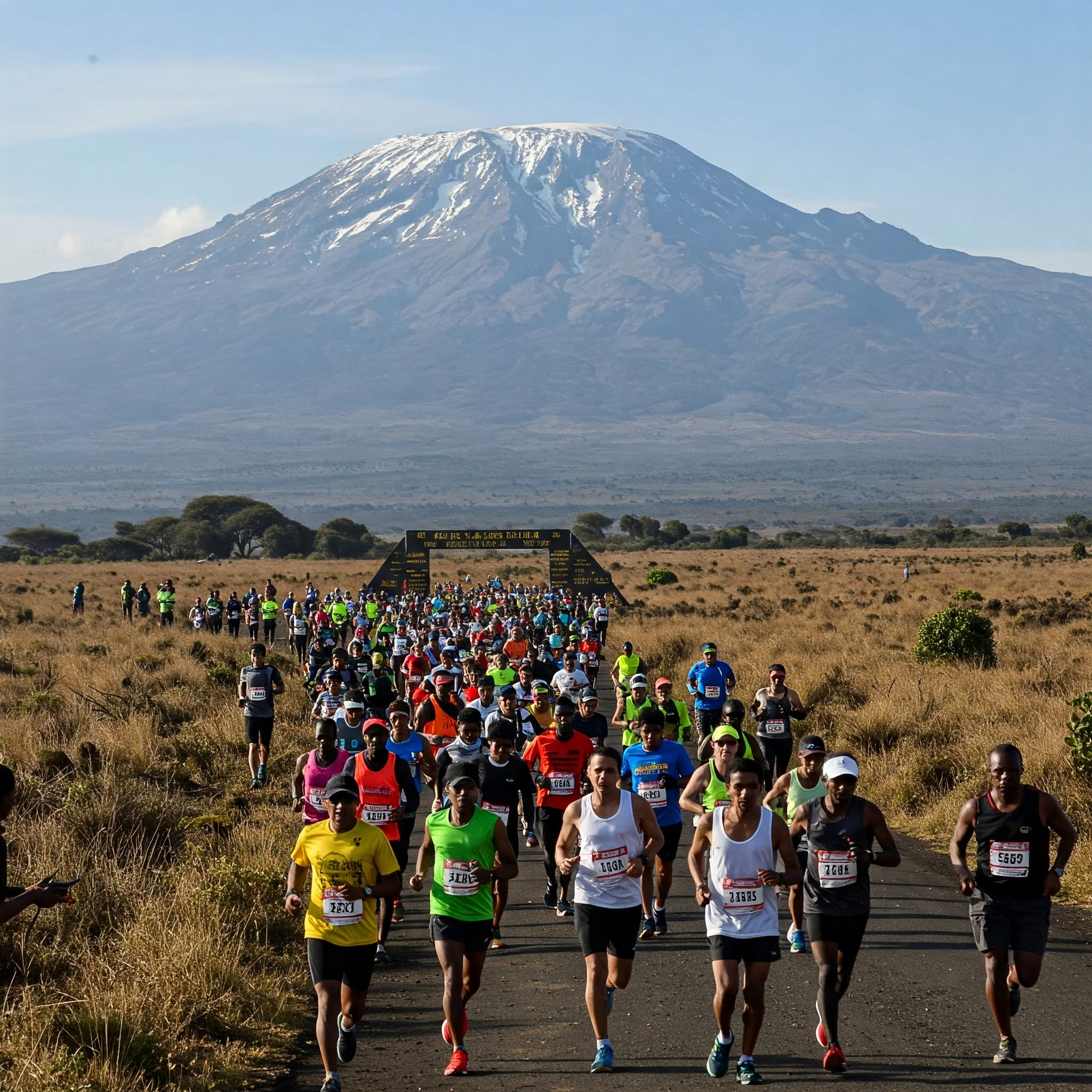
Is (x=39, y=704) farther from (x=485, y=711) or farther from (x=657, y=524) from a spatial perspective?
(x=657, y=524)

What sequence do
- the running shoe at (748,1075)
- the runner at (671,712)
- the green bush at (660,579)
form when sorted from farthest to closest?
the green bush at (660,579) → the runner at (671,712) → the running shoe at (748,1075)

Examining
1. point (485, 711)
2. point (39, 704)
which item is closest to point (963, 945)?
point (485, 711)

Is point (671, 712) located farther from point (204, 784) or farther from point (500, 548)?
point (500, 548)

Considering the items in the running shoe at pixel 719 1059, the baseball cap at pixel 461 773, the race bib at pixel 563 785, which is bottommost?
the running shoe at pixel 719 1059

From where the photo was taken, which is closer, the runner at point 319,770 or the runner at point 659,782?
the runner at point 659,782

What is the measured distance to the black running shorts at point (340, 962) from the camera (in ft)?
26.0

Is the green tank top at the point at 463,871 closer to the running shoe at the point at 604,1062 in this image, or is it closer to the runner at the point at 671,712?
the running shoe at the point at 604,1062

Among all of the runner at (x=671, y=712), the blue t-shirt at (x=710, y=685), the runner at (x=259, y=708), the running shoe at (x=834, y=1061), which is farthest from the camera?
the runner at (x=259, y=708)

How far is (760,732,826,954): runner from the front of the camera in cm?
994

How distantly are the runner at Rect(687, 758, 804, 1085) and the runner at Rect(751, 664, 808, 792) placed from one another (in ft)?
18.8

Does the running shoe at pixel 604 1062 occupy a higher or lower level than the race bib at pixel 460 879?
lower

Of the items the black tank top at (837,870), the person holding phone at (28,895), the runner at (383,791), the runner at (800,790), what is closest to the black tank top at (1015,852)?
the black tank top at (837,870)

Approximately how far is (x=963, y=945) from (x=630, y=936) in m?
3.15

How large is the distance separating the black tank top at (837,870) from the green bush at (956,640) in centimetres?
1702
